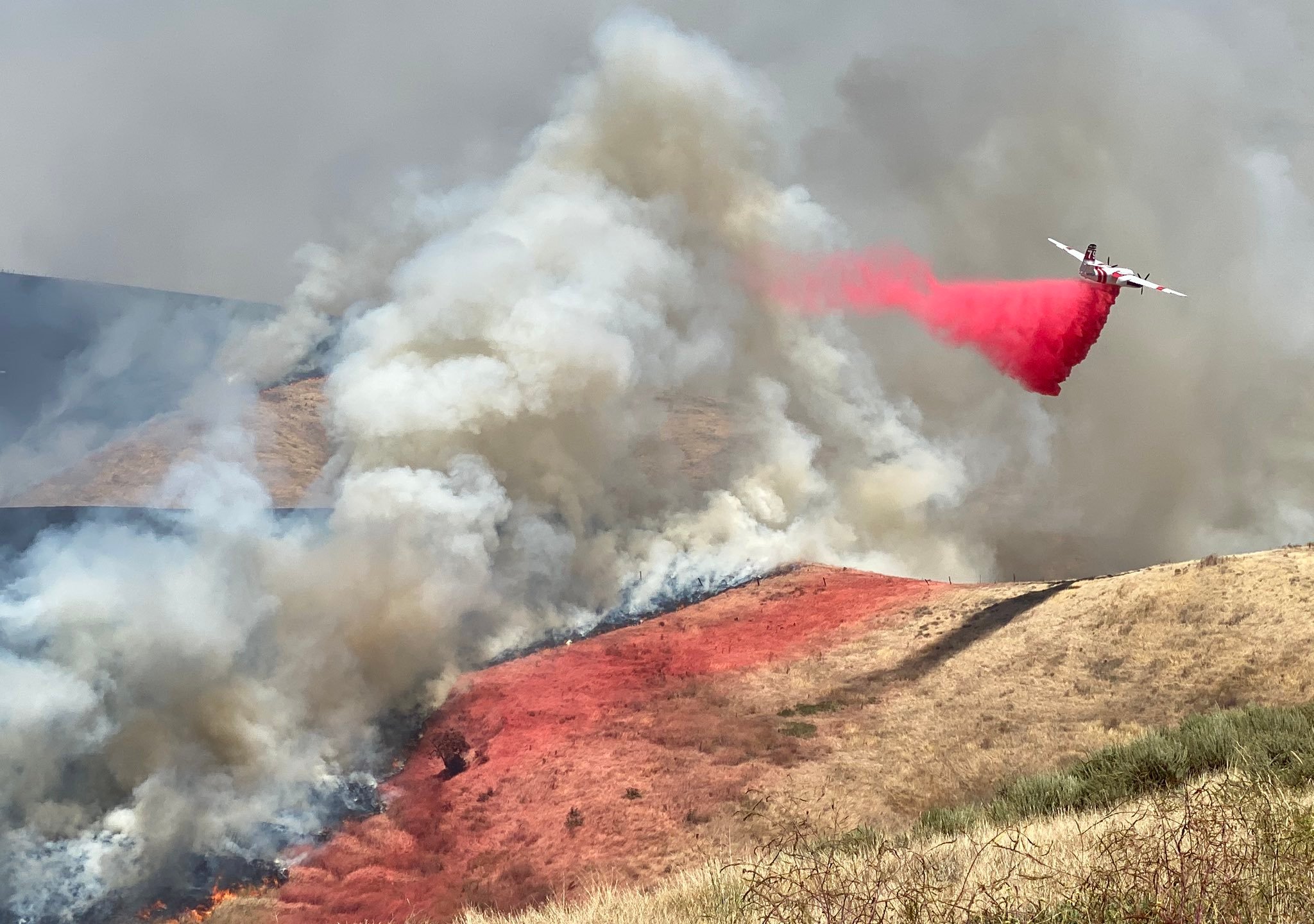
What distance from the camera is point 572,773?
65.0ft

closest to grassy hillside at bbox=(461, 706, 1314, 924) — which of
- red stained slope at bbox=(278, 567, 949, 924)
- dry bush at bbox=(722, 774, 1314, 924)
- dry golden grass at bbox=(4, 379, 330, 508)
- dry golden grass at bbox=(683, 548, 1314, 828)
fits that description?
dry bush at bbox=(722, 774, 1314, 924)

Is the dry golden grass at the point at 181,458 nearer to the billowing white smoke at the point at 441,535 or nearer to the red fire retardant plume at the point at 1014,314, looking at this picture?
the billowing white smoke at the point at 441,535

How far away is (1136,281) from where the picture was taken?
79.9ft

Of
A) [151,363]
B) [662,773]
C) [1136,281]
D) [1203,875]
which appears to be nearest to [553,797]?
[662,773]

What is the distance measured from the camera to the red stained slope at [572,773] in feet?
52.9

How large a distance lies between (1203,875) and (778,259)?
140ft

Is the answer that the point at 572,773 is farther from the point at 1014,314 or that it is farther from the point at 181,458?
the point at 181,458

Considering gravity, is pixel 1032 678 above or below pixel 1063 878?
below

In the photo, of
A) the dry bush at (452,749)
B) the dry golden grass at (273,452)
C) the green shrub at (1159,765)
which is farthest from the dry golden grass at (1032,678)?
the dry golden grass at (273,452)

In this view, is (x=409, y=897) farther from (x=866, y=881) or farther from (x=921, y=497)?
(x=921, y=497)

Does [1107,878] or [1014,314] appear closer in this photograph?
[1107,878]

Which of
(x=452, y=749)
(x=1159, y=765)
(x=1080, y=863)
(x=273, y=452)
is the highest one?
(x=273, y=452)

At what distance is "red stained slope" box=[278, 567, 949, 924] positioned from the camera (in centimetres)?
1611

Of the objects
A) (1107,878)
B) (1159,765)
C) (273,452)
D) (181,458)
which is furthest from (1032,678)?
(273,452)
